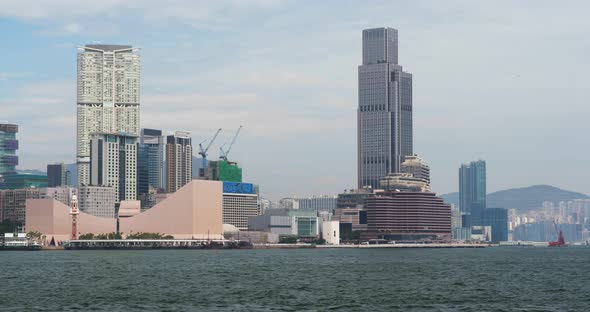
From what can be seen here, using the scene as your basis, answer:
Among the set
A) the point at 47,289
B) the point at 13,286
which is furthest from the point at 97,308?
the point at 13,286

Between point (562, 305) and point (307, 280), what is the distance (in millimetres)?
30604

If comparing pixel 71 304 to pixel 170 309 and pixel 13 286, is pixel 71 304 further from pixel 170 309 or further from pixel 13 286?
pixel 13 286

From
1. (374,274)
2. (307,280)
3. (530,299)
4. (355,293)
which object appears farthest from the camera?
(374,274)

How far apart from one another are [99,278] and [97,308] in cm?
3436

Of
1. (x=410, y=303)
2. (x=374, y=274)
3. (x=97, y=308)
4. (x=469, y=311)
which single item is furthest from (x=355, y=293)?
(x=374, y=274)

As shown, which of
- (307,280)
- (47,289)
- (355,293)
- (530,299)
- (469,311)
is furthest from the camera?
(307,280)

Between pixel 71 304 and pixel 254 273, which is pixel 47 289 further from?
pixel 254 273

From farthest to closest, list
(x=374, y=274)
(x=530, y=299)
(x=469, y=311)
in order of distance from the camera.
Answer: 1. (x=374, y=274)
2. (x=530, y=299)
3. (x=469, y=311)

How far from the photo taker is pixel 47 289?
8175cm

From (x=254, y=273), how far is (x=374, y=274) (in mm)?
12543

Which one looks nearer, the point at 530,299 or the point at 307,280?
the point at 530,299

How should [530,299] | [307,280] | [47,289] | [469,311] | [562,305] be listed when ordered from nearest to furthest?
[469,311] < [562,305] < [530,299] < [47,289] < [307,280]

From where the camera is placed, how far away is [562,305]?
66.2 m

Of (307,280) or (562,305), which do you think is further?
(307,280)
